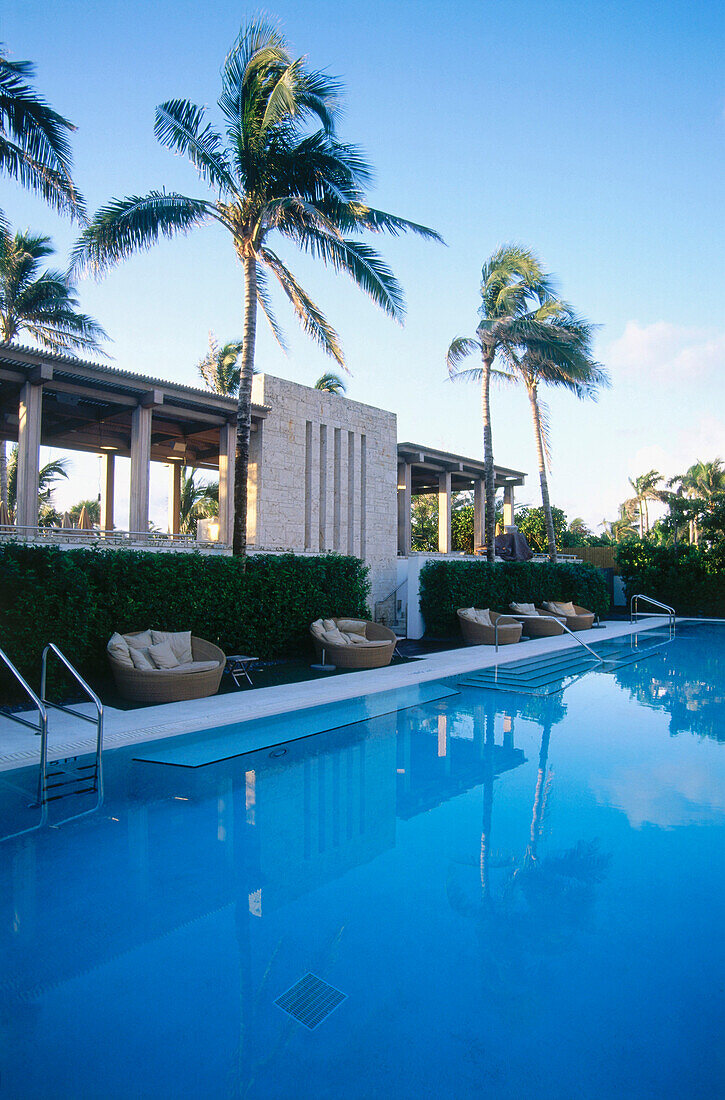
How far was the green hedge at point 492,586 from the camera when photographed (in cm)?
1609

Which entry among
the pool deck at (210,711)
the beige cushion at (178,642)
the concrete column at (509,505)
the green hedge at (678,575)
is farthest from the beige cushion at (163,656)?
the green hedge at (678,575)

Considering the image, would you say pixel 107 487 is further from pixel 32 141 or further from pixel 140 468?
pixel 32 141

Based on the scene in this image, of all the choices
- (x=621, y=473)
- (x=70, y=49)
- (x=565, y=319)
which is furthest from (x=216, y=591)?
(x=621, y=473)

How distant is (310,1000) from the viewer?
2879 millimetres

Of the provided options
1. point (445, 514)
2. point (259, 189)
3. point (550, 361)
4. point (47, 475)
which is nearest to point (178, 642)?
point (259, 189)

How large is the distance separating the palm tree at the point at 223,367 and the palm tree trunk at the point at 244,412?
A: 1231 cm

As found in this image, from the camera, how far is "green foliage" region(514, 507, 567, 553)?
30484 mm

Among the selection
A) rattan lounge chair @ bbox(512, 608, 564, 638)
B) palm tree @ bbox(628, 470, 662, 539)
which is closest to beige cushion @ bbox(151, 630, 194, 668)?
rattan lounge chair @ bbox(512, 608, 564, 638)

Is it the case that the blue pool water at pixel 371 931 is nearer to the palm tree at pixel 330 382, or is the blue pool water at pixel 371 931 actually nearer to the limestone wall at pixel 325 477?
the limestone wall at pixel 325 477

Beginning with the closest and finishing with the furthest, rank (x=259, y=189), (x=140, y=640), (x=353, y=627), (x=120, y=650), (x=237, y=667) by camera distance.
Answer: (x=120, y=650), (x=140, y=640), (x=237, y=667), (x=259, y=189), (x=353, y=627)

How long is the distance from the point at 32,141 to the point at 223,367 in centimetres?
1389

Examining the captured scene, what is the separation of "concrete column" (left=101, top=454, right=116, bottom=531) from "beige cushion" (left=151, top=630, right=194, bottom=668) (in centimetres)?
957

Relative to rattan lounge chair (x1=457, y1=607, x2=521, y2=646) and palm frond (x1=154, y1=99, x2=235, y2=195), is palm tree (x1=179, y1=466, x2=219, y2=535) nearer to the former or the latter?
rattan lounge chair (x1=457, y1=607, x2=521, y2=646)

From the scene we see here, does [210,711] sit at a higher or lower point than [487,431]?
lower
